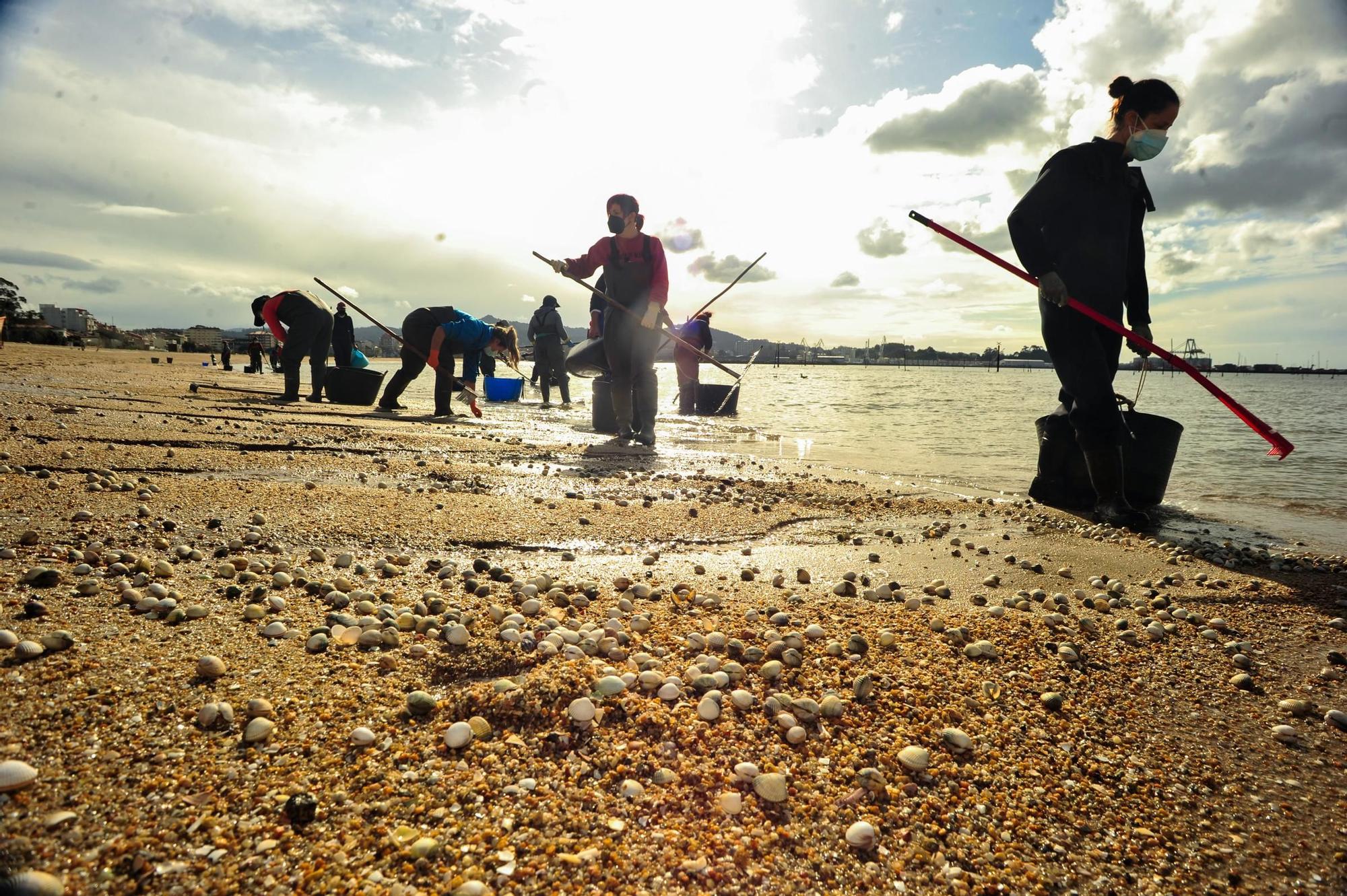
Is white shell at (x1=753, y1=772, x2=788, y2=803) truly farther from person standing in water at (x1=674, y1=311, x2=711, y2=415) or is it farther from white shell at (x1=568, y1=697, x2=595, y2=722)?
person standing in water at (x1=674, y1=311, x2=711, y2=415)

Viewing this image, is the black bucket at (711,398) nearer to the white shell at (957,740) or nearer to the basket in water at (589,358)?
the basket in water at (589,358)

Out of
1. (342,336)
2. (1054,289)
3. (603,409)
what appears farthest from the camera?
(342,336)

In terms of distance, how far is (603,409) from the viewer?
→ 1112 centimetres

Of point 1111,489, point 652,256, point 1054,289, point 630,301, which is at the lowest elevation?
point 1111,489

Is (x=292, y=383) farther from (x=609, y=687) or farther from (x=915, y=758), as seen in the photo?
Answer: (x=915, y=758)

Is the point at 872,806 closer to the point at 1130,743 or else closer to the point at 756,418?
the point at 1130,743

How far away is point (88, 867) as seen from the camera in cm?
120

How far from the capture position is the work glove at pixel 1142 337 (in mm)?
5113

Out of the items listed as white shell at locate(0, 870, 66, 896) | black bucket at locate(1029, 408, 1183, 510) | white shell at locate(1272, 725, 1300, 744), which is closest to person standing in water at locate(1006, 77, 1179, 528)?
black bucket at locate(1029, 408, 1183, 510)

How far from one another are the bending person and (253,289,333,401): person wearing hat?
1.83m

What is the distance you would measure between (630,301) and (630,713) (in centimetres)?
729

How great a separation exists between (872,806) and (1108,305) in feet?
16.0

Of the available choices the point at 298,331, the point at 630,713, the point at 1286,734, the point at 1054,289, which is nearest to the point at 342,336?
the point at 298,331

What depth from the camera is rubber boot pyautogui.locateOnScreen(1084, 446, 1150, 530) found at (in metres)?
5.10
